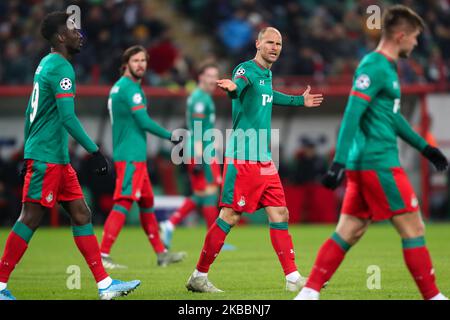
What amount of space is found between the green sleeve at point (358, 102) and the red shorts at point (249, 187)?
6.26 feet

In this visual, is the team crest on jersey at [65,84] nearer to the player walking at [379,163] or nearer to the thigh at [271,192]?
the thigh at [271,192]

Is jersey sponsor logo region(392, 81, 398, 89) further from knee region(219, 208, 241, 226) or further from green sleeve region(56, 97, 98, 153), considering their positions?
green sleeve region(56, 97, 98, 153)

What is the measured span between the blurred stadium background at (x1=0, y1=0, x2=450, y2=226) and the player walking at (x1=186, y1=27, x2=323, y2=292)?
11100 millimetres

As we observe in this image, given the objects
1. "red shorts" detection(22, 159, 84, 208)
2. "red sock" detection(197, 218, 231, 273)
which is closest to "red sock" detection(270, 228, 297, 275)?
"red sock" detection(197, 218, 231, 273)

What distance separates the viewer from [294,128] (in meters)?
22.7

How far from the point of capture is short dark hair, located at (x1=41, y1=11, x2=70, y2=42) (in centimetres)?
830

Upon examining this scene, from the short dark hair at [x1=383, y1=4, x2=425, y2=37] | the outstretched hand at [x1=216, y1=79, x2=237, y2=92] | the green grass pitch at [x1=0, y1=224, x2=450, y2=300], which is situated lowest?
the green grass pitch at [x1=0, y1=224, x2=450, y2=300]

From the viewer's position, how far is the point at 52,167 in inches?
324

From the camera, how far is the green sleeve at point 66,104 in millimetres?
8047

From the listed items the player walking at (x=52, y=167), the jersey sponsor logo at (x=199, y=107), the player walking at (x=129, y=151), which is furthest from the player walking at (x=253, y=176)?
the jersey sponsor logo at (x=199, y=107)

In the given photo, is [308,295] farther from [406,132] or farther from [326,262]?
[406,132]

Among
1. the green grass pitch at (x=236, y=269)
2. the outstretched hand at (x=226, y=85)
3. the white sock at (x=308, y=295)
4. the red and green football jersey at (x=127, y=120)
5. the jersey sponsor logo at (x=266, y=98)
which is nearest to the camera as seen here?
the white sock at (x=308, y=295)

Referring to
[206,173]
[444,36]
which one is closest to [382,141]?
[206,173]

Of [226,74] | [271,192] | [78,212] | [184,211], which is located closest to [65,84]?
[78,212]
